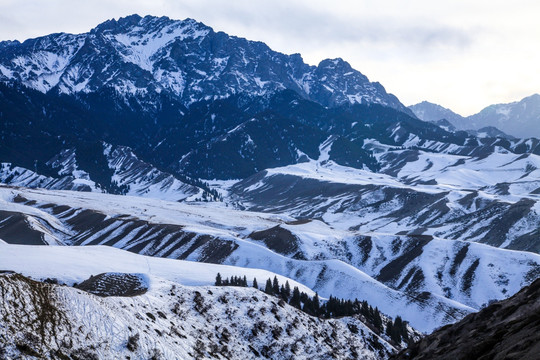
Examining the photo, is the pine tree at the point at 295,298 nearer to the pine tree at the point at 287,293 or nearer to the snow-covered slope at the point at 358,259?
the pine tree at the point at 287,293

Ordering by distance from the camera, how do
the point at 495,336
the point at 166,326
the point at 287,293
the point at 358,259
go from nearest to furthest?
the point at 495,336 < the point at 166,326 < the point at 287,293 < the point at 358,259

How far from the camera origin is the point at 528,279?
13788cm

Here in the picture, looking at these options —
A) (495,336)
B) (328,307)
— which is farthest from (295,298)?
(495,336)

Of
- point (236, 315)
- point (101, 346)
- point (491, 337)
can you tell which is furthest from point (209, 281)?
point (491, 337)

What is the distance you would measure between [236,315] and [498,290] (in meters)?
95.6

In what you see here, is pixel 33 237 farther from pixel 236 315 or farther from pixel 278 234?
pixel 236 315

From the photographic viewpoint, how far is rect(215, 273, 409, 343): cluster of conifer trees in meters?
92.2

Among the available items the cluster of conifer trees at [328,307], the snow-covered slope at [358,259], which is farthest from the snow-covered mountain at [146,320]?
the snow-covered slope at [358,259]

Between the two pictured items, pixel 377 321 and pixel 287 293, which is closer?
pixel 377 321

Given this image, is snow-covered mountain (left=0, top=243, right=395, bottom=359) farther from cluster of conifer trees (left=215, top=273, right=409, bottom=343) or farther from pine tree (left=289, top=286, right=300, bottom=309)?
pine tree (left=289, top=286, right=300, bottom=309)

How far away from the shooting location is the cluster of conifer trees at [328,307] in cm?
9219

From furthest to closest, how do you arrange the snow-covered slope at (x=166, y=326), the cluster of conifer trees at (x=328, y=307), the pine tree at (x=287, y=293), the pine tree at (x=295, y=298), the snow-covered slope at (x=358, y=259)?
1. the snow-covered slope at (x=358, y=259)
2. the pine tree at (x=287, y=293)
3. the pine tree at (x=295, y=298)
4. the cluster of conifer trees at (x=328, y=307)
5. the snow-covered slope at (x=166, y=326)

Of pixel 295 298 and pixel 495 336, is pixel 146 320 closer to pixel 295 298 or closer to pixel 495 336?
pixel 495 336

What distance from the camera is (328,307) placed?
9975cm
